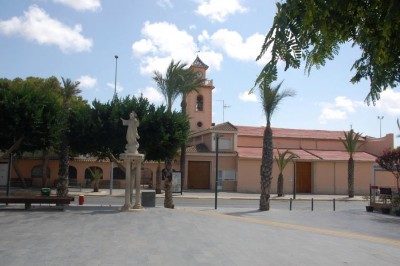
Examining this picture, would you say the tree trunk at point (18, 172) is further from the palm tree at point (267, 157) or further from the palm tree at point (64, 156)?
the palm tree at point (267, 157)

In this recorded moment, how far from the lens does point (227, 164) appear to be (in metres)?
45.4

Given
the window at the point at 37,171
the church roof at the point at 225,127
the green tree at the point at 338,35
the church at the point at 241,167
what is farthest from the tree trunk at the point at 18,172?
the green tree at the point at 338,35

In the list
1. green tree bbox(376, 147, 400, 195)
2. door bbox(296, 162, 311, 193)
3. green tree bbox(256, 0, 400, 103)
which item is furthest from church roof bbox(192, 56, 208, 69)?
green tree bbox(256, 0, 400, 103)

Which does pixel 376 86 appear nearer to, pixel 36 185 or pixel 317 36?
pixel 317 36

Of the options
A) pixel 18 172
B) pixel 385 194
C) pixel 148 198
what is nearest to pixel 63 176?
pixel 148 198

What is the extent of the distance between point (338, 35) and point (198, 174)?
43699mm

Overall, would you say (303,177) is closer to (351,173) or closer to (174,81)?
(351,173)

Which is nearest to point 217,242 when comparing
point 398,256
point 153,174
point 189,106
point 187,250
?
point 187,250

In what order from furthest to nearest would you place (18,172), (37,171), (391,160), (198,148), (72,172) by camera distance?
(198,148) < (72,172) < (37,171) < (18,172) < (391,160)

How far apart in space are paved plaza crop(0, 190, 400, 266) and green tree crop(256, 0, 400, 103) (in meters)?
6.55

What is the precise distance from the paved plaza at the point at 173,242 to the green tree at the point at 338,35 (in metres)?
6.55

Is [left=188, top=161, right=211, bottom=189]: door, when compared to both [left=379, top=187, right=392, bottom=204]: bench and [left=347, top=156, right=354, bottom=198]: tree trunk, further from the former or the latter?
[left=379, top=187, right=392, bottom=204]: bench

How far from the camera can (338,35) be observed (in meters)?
2.63

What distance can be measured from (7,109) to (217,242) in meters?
16.4
